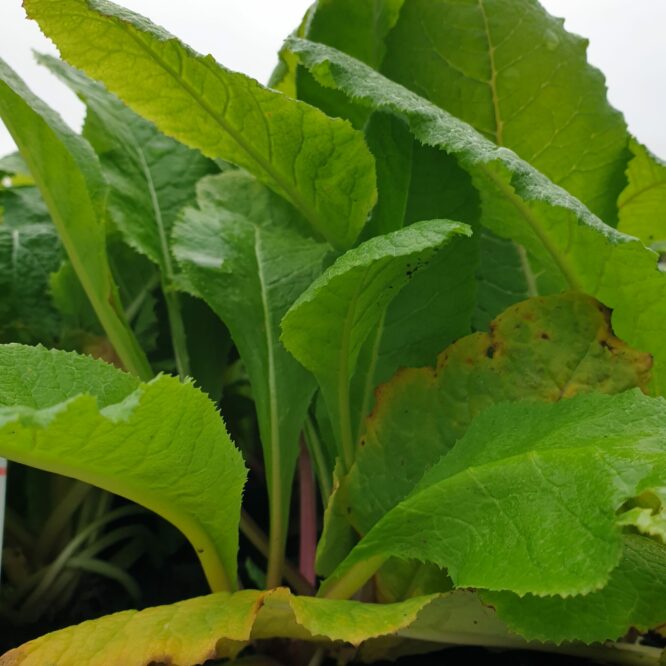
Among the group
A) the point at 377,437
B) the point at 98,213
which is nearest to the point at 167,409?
the point at 377,437

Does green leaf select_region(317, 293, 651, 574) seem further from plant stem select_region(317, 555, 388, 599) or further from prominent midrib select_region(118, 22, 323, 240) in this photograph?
prominent midrib select_region(118, 22, 323, 240)

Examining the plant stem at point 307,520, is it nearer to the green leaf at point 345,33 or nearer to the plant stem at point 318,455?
the plant stem at point 318,455

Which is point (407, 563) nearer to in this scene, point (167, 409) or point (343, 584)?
point (343, 584)

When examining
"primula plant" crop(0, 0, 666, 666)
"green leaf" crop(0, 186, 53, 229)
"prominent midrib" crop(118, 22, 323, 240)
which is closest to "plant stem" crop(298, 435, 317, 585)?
"primula plant" crop(0, 0, 666, 666)

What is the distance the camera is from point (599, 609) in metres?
0.40

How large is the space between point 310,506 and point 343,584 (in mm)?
168

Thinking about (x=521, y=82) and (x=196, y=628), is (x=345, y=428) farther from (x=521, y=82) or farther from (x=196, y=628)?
(x=521, y=82)

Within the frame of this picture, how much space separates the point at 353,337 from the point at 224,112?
16 cm

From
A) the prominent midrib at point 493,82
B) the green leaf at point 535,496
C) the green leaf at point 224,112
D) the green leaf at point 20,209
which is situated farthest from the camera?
the green leaf at point 20,209

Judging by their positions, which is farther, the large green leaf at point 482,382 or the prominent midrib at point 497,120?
the prominent midrib at point 497,120

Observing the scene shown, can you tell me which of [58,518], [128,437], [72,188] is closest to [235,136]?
[72,188]

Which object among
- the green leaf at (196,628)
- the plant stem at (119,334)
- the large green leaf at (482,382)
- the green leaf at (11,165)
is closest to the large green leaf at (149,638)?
the green leaf at (196,628)

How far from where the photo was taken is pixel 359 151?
512mm

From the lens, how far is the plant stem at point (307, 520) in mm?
607
